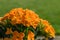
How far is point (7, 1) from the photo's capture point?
1259 cm

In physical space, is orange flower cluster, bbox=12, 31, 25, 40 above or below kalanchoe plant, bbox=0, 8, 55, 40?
below

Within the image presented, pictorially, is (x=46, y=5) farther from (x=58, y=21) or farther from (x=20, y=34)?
(x=20, y=34)

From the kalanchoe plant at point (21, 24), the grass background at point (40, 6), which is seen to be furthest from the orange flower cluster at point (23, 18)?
the grass background at point (40, 6)

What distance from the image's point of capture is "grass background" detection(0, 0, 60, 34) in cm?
1063

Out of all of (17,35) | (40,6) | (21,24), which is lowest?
(17,35)

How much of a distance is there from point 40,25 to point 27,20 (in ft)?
1.01

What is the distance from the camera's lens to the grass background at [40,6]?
418 inches

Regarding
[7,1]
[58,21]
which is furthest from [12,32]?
[7,1]

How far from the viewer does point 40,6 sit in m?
12.0

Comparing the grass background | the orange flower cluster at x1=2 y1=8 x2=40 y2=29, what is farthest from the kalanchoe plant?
the grass background

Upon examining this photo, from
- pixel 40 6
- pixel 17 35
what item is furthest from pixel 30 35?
pixel 40 6

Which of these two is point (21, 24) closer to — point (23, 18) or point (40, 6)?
point (23, 18)

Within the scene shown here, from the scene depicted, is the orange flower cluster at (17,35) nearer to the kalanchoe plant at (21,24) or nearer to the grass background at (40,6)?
the kalanchoe plant at (21,24)

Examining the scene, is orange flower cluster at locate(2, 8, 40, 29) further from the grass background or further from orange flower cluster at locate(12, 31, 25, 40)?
the grass background
